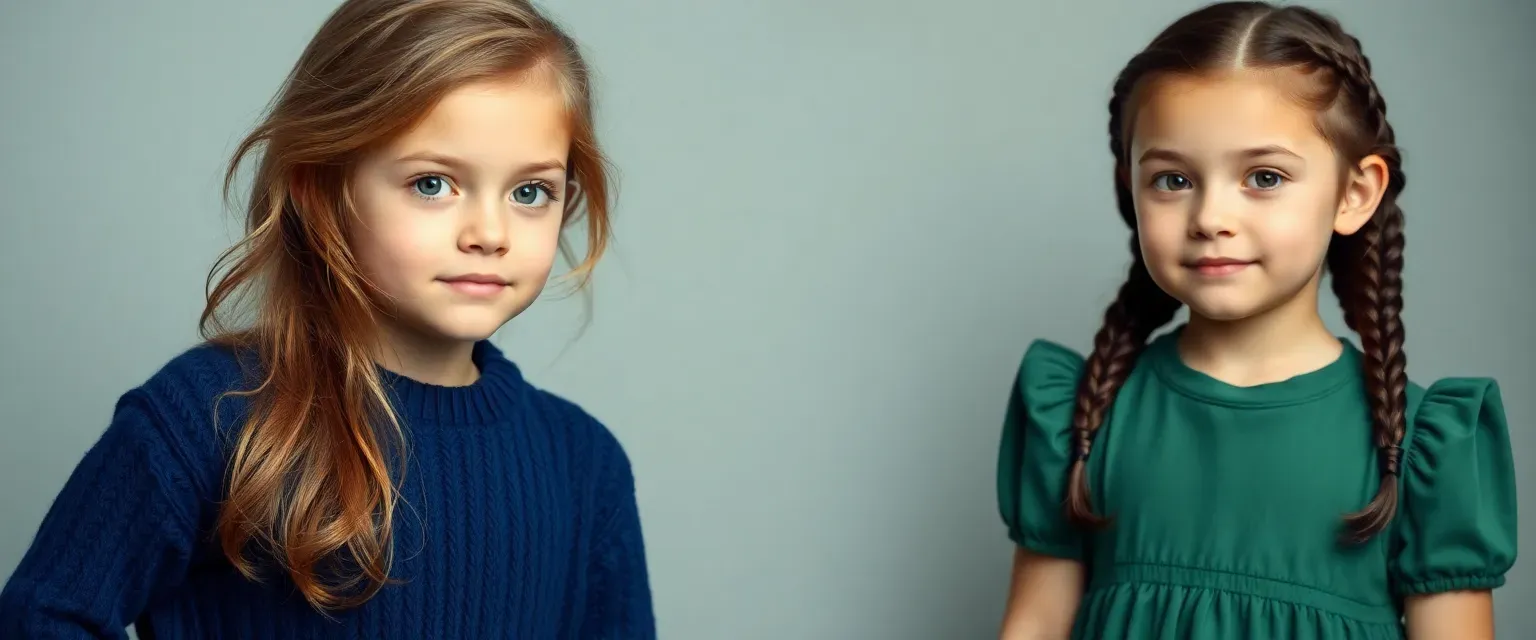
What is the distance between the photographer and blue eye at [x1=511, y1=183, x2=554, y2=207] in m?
1.46

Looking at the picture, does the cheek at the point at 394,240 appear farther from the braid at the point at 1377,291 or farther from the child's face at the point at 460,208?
the braid at the point at 1377,291

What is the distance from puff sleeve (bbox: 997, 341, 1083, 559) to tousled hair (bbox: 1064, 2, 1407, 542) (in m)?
0.02

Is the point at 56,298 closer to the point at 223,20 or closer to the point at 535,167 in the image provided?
the point at 223,20

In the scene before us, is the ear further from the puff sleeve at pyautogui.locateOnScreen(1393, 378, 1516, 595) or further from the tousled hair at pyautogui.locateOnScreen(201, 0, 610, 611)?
the tousled hair at pyautogui.locateOnScreen(201, 0, 610, 611)

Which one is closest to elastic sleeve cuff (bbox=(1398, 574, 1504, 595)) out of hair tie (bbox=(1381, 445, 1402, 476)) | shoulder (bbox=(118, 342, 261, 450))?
hair tie (bbox=(1381, 445, 1402, 476))

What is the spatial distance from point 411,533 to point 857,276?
981mm

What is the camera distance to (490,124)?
1.41 metres

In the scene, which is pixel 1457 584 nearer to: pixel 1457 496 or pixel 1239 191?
pixel 1457 496

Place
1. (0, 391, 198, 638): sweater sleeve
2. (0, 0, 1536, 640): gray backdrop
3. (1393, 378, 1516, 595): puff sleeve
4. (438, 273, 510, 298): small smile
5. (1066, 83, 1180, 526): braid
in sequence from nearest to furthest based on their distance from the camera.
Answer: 1. (0, 391, 198, 638): sweater sleeve
2. (438, 273, 510, 298): small smile
3. (1393, 378, 1516, 595): puff sleeve
4. (1066, 83, 1180, 526): braid
5. (0, 0, 1536, 640): gray backdrop

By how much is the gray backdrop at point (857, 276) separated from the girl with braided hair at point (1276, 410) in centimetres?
55

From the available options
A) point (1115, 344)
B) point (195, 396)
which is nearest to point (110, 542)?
point (195, 396)

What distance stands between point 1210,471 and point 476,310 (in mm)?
761

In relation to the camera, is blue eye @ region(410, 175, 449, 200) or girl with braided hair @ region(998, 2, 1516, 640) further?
girl with braided hair @ region(998, 2, 1516, 640)

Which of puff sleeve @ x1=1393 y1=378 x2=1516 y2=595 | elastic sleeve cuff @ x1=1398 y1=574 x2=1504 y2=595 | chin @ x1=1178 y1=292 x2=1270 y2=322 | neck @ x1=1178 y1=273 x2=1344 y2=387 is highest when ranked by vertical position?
chin @ x1=1178 y1=292 x2=1270 y2=322
